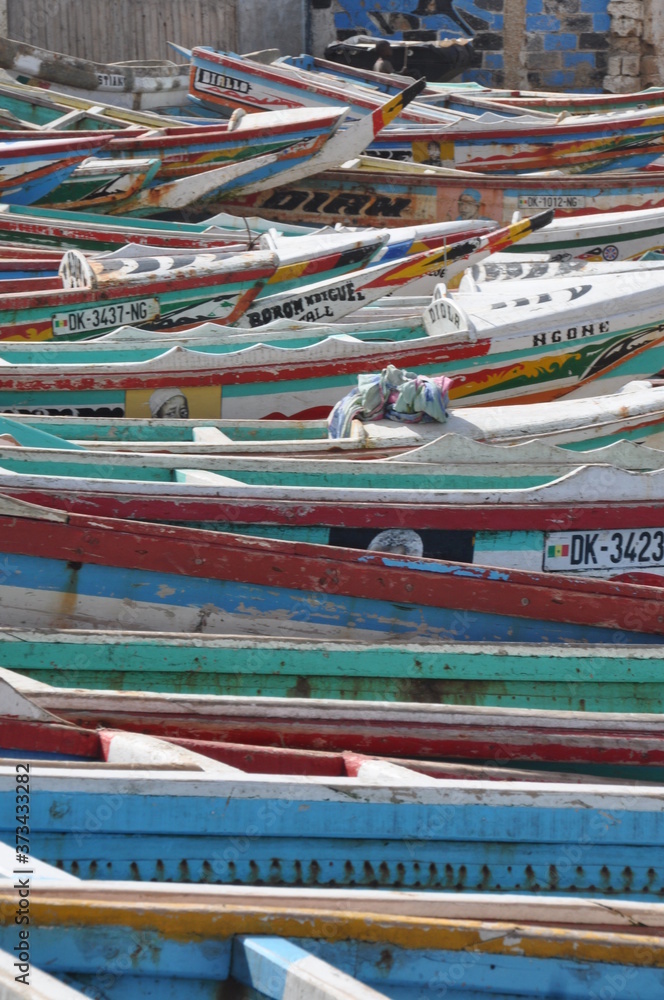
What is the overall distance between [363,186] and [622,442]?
579 cm

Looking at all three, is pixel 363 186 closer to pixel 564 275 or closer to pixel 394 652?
pixel 564 275

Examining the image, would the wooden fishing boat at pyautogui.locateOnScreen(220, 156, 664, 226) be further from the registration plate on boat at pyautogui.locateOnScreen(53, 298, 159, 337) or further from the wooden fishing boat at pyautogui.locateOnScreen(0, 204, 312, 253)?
the registration plate on boat at pyautogui.locateOnScreen(53, 298, 159, 337)

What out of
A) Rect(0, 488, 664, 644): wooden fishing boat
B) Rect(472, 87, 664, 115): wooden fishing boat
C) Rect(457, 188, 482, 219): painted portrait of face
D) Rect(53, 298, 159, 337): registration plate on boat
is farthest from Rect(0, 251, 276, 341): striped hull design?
Rect(472, 87, 664, 115): wooden fishing boat

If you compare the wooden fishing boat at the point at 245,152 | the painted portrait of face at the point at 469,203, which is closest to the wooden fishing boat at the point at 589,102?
the painted portrait of face at the point at 469,203

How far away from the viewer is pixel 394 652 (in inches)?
147

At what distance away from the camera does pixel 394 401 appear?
5164 mm

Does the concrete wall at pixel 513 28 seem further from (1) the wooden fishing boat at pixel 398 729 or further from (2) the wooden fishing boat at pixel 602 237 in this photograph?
(1) the wooden fishing boat at pixel 398 729

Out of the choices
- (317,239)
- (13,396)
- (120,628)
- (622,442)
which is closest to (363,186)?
(317,239)

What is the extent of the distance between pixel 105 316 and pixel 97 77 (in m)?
6.59

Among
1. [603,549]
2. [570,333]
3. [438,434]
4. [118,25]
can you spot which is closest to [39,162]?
[570,333]

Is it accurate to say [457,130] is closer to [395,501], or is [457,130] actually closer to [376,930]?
[395,501]

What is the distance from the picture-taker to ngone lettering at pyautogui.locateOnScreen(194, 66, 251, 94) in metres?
11.2

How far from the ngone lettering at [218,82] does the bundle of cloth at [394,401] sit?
7.03 meters

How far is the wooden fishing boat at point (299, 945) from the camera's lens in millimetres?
2105
